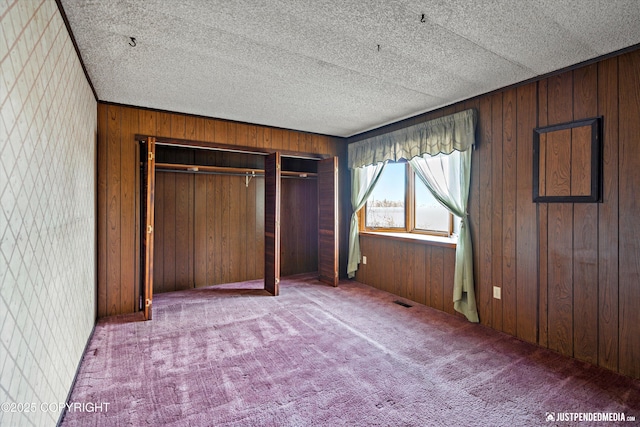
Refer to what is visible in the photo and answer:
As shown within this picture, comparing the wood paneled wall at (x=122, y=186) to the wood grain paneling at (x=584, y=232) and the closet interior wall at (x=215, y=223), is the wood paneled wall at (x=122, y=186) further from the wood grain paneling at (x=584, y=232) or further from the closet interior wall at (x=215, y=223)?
the wood grain paneling at (x=584, y=232)

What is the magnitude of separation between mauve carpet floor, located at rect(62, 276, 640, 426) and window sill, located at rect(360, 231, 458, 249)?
0.79 metres

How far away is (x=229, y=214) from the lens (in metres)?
4.59

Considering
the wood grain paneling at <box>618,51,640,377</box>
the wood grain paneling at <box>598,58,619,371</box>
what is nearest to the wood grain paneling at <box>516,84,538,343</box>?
the wood grain paneling at <box>598,58,619,371</box>

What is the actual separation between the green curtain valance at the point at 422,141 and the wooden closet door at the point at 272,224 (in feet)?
4.37

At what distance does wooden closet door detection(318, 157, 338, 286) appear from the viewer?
4.45 m

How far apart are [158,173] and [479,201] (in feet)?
12.9

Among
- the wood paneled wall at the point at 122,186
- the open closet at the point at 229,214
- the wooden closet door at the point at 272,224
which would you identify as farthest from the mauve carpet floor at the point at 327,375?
the open closet at the point at 229,214

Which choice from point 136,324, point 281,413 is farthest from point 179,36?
point 136,324

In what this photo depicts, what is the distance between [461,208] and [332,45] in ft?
6.93

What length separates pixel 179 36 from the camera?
79.8 inches

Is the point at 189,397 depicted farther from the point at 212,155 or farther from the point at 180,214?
the point at 212,155

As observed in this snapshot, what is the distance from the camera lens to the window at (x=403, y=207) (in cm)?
391

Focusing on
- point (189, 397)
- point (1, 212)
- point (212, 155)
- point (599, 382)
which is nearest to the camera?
point (1, 212)

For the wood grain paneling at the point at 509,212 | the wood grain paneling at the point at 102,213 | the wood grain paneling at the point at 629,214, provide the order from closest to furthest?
the wood grain paneling at the point at 629,214, the wood grain paneling at the point at 509,212, the wood grain paneling at the point at 102,213
